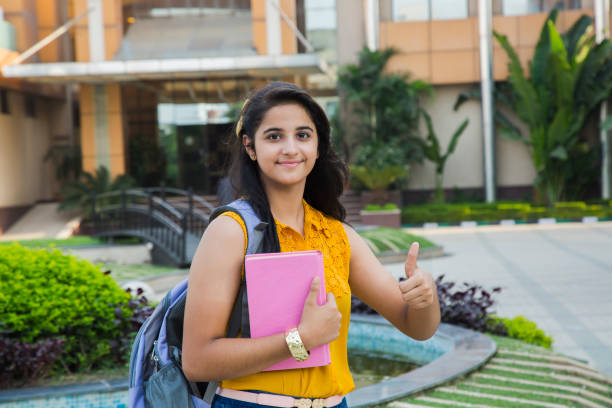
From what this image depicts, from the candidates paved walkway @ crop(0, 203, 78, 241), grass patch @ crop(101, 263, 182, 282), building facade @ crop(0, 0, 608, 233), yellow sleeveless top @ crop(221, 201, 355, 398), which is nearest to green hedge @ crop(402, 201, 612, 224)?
Result: building facade @ crop(0, 0, 608, 233)

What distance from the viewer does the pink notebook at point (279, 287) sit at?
1610 mm

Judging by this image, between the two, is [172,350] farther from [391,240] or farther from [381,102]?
[381,102]

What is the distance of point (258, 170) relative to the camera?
6.22ft

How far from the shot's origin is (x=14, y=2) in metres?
19.3

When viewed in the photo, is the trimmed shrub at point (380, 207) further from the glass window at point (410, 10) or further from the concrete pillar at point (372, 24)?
the glass window at point (410, 10)

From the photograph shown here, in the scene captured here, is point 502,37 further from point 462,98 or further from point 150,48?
point 150,48

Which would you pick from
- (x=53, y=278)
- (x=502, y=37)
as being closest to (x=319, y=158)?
(x=53, y=278)

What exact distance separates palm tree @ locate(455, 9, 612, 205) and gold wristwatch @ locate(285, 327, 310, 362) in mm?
18545

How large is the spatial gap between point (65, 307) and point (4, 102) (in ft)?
54.1

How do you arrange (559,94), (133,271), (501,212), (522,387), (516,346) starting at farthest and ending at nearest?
(501,212), (559,94), (133,271), (516,346), (522,387)

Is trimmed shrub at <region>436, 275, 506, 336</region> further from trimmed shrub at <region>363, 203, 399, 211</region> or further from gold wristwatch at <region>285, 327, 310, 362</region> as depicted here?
trimmed shrub at <region>363, 203, 399, 211</region>

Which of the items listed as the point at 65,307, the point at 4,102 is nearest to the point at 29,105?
the point at 4,102

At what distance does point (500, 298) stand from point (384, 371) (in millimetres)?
3684

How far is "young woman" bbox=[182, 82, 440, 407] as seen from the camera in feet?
5.32
